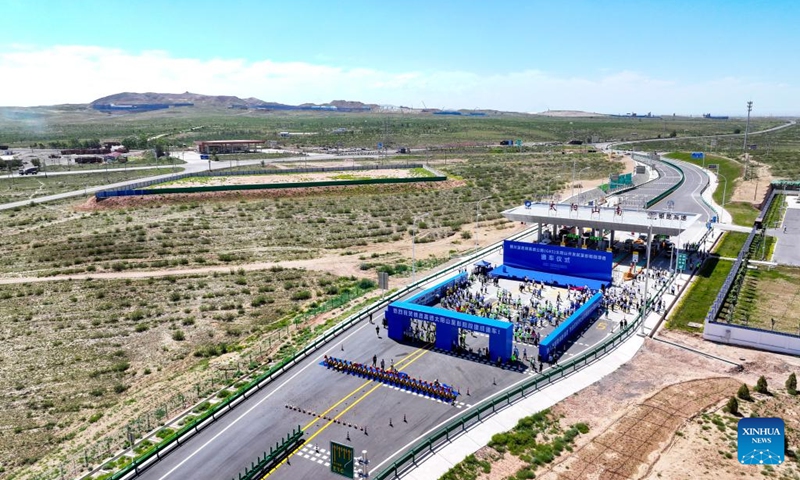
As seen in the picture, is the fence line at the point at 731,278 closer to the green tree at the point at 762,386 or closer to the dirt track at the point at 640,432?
the green tree at the point at 762,386

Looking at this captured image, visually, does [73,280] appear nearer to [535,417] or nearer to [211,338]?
[211,338]

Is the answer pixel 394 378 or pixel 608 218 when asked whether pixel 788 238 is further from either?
pixel 394 378

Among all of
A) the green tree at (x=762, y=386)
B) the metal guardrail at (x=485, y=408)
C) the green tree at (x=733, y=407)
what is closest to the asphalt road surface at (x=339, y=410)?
the metal guardrail at (x=485, y=408)

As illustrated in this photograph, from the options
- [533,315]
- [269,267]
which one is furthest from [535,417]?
[269,267]

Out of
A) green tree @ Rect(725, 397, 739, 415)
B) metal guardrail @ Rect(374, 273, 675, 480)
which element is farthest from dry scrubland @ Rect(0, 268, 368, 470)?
green tree @ Rect(725, 397, 739, 415)

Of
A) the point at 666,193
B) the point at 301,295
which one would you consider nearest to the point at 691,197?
the point at 666,193
